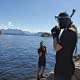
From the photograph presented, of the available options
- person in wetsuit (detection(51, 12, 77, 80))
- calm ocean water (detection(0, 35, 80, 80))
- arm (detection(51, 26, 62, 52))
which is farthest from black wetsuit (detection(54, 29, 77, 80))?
calm ocean water (detection(0, 35, 80, 80))

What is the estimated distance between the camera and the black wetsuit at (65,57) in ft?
16.8

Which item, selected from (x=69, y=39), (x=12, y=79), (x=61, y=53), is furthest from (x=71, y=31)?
(x=12, y=79)

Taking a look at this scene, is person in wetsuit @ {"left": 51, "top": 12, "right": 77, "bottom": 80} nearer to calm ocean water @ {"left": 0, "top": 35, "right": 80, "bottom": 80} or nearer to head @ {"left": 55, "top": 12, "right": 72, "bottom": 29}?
head @ {"left": 55, "top": 12, "right": 72, "bottom": 29}

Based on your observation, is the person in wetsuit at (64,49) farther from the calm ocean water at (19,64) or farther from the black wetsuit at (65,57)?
the calm ocean water at (19,64)

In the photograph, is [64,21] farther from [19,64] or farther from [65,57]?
[19,64]

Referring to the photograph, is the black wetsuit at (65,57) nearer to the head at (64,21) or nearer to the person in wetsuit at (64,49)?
the person in wetsuit at (64,49)

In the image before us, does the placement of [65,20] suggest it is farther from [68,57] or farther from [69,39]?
[68,57]

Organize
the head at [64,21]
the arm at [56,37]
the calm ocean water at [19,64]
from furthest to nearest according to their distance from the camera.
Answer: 1. the calm ocean water at [19,64]
2. the head at [64,21]
3. the arm at [56,37]

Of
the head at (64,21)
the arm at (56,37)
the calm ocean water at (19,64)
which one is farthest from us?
the calm ocean water at (19,64)

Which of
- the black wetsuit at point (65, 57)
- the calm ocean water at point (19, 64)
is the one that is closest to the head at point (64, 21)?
the black wetsuit at point (65, 57)

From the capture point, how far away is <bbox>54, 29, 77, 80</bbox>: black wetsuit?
511cm

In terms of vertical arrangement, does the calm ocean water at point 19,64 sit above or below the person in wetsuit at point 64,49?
below

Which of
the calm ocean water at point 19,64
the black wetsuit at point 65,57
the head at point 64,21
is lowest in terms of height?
the calm ocean water at point 19,64

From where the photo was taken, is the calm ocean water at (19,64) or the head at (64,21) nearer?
the head at (64,21)
